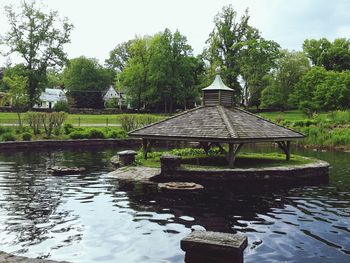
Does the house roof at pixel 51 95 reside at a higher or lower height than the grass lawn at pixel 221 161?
higher

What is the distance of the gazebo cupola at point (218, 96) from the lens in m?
22.9

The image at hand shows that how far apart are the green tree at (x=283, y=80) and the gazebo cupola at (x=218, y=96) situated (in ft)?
134

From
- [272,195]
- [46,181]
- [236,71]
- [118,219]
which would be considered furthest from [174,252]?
[236,71]

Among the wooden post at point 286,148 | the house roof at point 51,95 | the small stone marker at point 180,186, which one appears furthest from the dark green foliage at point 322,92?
the house roof at point 51,95

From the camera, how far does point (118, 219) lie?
11.7 m

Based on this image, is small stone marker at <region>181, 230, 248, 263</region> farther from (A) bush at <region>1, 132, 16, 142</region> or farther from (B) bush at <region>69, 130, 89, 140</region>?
(B) bush at <region>69, 130, 89, 140</region>

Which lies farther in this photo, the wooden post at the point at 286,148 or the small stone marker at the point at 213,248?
the wooden post at the point at 286,148

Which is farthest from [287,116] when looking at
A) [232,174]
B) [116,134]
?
[232,174]

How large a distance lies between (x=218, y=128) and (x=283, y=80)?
4848 centimetres

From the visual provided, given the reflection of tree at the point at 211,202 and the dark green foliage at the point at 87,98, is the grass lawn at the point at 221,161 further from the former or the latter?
the dark green foliage at the point at 87,98

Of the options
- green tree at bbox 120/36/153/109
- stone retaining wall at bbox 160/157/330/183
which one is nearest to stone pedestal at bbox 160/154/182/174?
stone retaining wall at bbox 160/157/330/183

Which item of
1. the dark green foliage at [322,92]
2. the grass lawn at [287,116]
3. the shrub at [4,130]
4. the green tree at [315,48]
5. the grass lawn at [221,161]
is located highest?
Result: the green tree at [315,48]

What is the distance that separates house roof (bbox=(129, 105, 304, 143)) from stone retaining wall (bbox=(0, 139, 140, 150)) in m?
15.0

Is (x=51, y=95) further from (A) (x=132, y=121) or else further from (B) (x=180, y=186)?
(B) (x=180, y=186)
